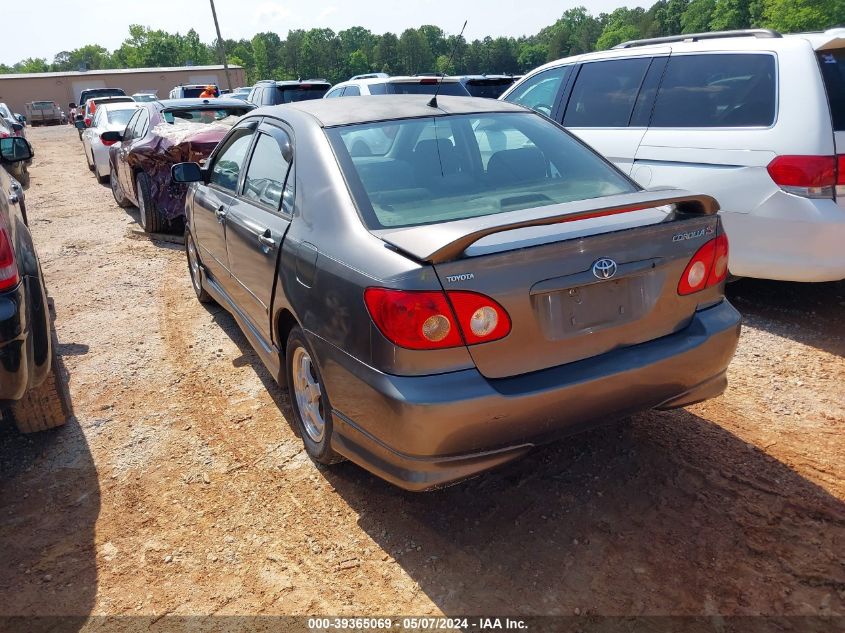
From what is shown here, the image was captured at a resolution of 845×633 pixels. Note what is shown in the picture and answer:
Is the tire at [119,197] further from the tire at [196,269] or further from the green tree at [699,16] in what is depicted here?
the green tree at [699,16]

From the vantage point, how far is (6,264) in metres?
2.85

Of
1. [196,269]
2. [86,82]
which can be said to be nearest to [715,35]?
[196,269]

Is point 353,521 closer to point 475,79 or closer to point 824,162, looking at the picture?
point 824,162

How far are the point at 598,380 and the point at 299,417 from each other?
1.58m

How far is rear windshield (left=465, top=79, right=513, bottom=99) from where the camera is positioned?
11.1 meters

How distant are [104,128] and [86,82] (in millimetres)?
54639

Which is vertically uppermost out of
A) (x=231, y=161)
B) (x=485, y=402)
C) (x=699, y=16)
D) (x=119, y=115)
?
(x=699, y=16)

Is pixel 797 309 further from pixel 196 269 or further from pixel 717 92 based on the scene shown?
pixel 196 269

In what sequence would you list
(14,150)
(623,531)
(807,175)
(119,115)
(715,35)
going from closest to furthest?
(623,531) < (807,175) < (14,150) < (715,35) < (119,115)

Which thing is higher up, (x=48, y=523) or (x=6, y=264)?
(x=6, y=264)

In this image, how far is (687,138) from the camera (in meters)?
4.77

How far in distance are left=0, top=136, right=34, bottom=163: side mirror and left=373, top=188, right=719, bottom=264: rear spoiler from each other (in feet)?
12.1

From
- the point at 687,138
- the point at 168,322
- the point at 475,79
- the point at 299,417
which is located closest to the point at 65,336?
the point at 168,322

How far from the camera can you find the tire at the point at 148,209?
8047mm
